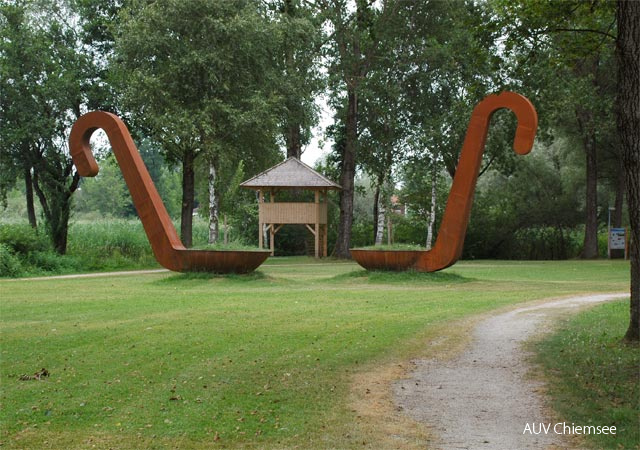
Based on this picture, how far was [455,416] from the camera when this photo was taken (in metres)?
6.78

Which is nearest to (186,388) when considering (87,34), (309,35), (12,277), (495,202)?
(12,277)

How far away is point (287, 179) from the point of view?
124ft

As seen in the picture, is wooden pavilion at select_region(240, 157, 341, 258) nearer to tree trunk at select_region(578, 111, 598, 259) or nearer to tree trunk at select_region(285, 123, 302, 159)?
tree trunk at select_region(285, 123, 302, 159)

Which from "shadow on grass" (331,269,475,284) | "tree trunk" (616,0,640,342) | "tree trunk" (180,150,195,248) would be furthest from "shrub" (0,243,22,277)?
"tree trunk" (616,0,640,342)

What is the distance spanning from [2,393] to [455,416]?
449 cm

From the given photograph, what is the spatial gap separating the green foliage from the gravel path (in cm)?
26

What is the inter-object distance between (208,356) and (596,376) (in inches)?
175

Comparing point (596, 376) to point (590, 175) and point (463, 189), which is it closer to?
point (463, 189)

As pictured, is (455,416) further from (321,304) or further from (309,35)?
(309,35)

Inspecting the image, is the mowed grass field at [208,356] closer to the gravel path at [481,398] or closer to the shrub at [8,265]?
the gravel path at [481,398]

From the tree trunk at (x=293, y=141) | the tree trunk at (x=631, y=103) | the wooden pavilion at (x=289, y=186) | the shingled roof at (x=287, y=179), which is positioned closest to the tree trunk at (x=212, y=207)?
the shingled roof at (x=287, y=179)

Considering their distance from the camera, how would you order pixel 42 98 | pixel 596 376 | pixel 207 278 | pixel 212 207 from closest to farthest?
pixel 596 376 → pixel 207 278 → pixel 212 207 → pixel 42 98

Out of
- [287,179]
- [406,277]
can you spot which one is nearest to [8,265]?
[406,277]

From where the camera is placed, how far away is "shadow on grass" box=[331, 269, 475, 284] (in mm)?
20156
